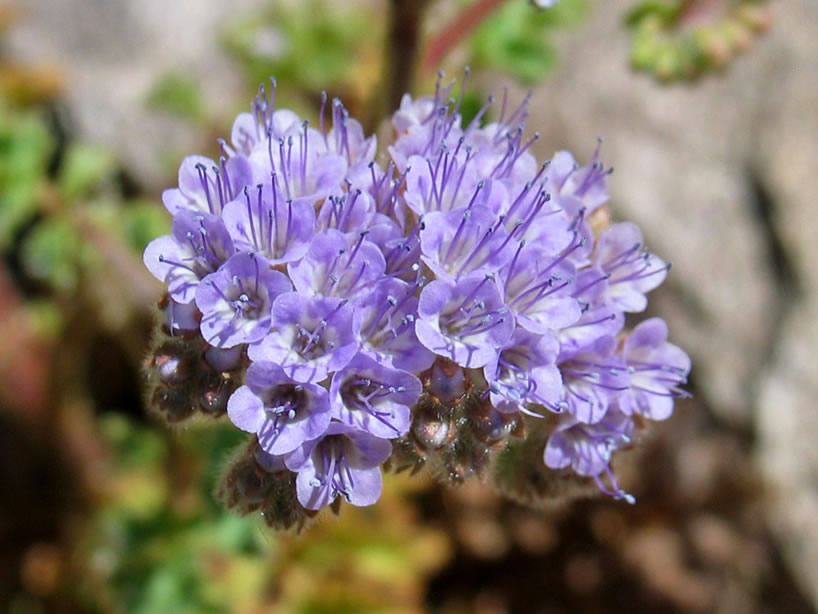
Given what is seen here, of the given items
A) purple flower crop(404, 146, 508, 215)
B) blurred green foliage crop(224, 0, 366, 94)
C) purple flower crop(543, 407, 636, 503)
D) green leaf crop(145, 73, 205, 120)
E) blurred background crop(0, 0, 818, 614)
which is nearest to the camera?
purple flower crop(404, 146, 508, 215)

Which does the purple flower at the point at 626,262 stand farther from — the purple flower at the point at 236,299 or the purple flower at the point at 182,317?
the purple flower at the point at 182,317

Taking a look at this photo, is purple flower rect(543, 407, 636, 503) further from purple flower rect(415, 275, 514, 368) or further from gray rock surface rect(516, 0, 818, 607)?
gray rock surface rect(516, 0, 818, 607)

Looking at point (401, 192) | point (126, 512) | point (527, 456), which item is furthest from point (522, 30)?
point (126, 512)

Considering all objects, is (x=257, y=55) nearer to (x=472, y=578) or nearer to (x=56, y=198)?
(x=56, y=198)

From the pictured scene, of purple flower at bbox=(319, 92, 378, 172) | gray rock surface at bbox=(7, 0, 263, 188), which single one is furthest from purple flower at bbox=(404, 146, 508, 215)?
gray rock surface at bbox=(7, 0, 263, 188)

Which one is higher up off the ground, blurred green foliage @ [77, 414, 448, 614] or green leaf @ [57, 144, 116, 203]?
green leaf @ [57, 144, 116, 203]

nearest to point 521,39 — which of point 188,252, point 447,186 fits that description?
point 447,186
